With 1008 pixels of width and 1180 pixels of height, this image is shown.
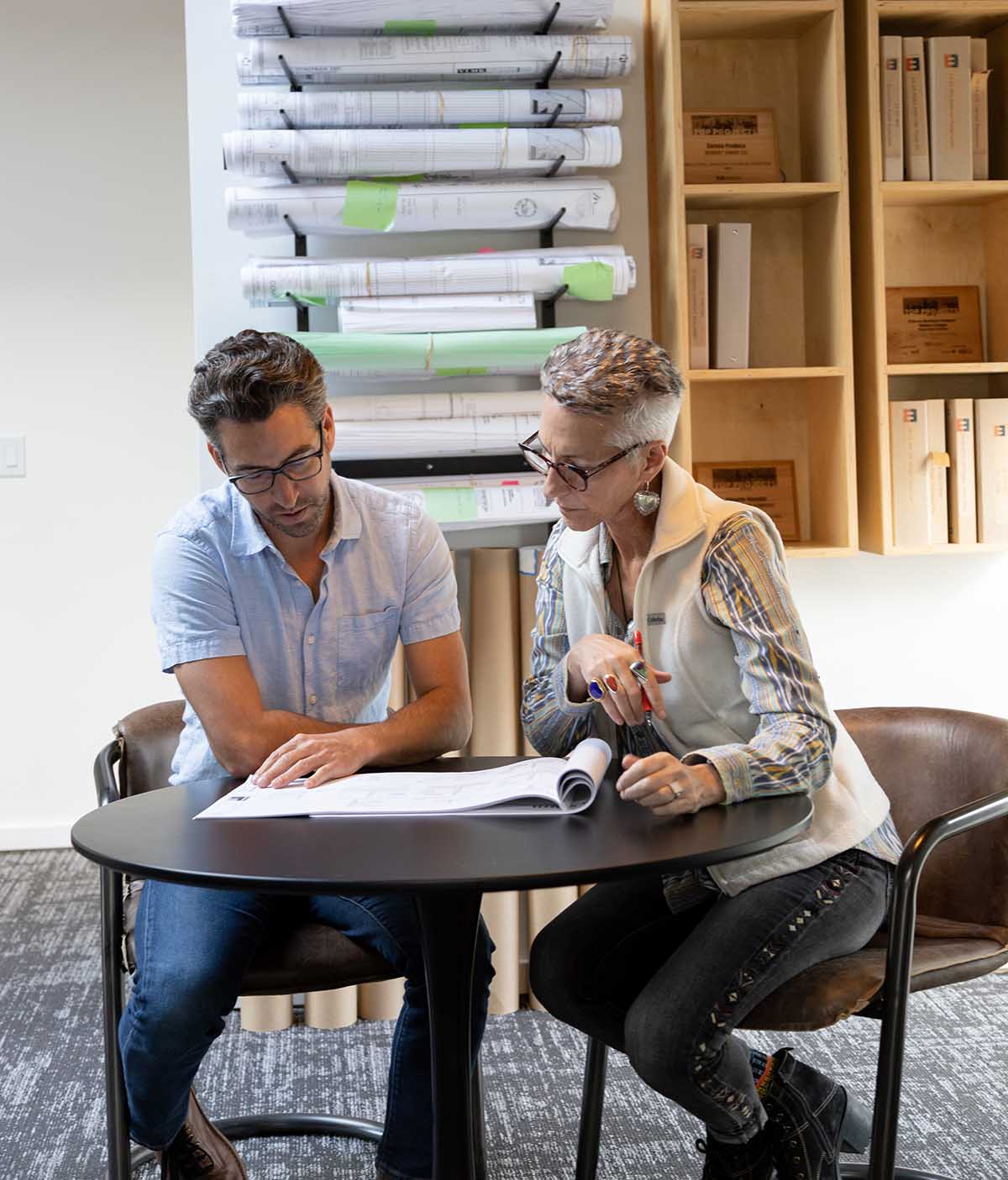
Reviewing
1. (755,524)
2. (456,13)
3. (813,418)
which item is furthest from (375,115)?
(755,524)

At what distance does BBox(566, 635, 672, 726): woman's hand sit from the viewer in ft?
5.20

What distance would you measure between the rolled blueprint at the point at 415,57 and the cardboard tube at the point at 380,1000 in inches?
77.0

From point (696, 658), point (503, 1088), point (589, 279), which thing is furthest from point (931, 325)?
point (503, 1088)

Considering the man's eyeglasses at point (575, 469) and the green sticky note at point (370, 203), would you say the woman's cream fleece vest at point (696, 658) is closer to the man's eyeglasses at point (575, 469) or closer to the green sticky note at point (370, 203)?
the man's eyeglasses at point (575, 469)

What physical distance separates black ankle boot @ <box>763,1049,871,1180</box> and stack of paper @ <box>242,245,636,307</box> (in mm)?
1629

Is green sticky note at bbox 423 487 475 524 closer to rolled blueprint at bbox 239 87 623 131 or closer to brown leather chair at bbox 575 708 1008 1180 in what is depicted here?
rolled blueprint at bbox 239 87 623 131

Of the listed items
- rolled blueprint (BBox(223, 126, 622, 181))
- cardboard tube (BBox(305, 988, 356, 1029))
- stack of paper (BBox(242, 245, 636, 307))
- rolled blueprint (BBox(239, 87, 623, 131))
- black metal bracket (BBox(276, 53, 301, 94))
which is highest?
black metal bracket (BBox(276, 53, 301, 94))

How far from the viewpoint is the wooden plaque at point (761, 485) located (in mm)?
2990

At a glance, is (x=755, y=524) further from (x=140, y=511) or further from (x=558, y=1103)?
(x=140, y=511)

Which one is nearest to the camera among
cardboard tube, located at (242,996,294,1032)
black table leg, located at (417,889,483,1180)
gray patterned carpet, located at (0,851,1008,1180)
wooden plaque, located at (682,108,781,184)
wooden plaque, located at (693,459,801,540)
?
black table leg, located at (417,889,483,1180)

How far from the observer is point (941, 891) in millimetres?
1861

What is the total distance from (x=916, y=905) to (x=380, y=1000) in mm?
1350

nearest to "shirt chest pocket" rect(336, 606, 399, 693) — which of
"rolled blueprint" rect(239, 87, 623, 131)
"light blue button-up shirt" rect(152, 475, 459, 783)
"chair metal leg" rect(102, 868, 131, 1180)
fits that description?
"light blue button-up shirt" rect(152, 475, 459, 783)

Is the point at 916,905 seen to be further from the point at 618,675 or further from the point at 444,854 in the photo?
the point at 444,854
